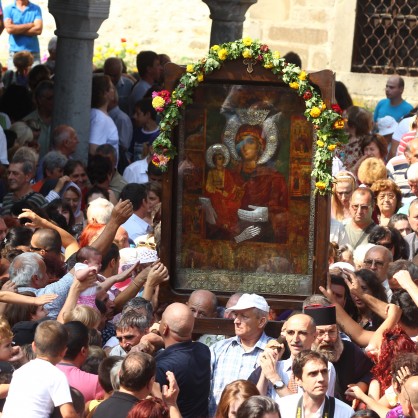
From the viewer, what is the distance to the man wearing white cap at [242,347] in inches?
433

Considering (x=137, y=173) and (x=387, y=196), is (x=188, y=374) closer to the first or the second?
(x=387, y=196)

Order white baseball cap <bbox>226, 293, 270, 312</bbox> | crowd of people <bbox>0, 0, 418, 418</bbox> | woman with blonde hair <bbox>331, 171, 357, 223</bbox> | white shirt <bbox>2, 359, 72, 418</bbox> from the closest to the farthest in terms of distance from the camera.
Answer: white shirt <bbox>2, 359, 72, 418</bbox>, crowd of people <bbox>0, 0, 418, 418</bbox>, white baseball cap <bbox>226, 293, 270, 312</bbox>, woman with blonde hair <bbox>331, 171, 357, 223</bbox>

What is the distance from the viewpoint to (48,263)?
12938 millimetres

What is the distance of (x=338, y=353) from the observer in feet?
36.3

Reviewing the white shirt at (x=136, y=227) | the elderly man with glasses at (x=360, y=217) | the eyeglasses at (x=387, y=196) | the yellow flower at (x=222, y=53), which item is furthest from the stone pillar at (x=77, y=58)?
the yellow flower at (x=222, y=53)

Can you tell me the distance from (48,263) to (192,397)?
260 cm

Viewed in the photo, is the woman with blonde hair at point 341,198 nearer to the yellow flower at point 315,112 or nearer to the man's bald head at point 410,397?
the yellow flower at point 315,112

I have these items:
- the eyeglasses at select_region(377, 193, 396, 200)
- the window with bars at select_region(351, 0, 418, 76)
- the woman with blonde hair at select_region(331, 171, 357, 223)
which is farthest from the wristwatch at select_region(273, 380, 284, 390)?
the window with bars at select_region(351, 0, 418, 76)

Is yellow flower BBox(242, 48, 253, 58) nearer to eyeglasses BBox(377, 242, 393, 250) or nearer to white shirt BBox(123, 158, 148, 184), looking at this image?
eyeglasses BBox(377, 242, 393, 250)

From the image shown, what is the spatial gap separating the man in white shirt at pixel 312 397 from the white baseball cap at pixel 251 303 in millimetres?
1072

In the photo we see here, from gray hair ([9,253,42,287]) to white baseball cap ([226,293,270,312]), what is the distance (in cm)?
185

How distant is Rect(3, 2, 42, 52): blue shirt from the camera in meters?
22.2

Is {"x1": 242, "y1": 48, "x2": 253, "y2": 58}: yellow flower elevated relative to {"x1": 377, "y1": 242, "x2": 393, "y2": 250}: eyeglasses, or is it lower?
elevated

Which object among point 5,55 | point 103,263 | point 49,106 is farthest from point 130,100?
point 103,263
